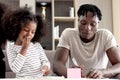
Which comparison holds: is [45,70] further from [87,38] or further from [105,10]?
[105,10]

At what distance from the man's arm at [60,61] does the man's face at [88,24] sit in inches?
7.9

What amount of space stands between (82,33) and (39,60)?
47 centimetres

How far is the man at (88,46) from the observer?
5.71 ft

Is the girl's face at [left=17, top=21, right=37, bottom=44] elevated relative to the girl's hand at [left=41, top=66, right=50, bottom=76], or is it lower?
elevated

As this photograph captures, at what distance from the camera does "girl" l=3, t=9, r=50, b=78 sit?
1325mm

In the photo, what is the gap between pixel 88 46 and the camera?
71.6 inches

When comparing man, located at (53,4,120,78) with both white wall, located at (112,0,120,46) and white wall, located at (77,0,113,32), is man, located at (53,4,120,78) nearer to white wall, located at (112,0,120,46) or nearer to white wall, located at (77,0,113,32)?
white wall, located at (112,0,120,46)

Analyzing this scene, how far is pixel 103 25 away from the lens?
152 inches

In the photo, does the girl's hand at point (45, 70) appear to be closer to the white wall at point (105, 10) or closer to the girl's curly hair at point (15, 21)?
the girl's curly hair at point (15, 21)

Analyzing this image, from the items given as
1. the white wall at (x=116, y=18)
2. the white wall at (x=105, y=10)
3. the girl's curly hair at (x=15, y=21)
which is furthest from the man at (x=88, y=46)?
the white wall at (x=105, y=10)

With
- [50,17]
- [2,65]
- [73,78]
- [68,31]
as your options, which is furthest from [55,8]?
[73,78]

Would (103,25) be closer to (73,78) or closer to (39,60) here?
(39,60)

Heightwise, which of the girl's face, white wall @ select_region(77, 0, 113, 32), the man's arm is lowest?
the man's arm

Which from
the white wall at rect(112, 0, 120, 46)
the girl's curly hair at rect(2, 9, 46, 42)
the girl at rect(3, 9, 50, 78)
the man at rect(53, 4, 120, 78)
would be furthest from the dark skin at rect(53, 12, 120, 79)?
the white wall at rect(112, 0, 120, 46)
